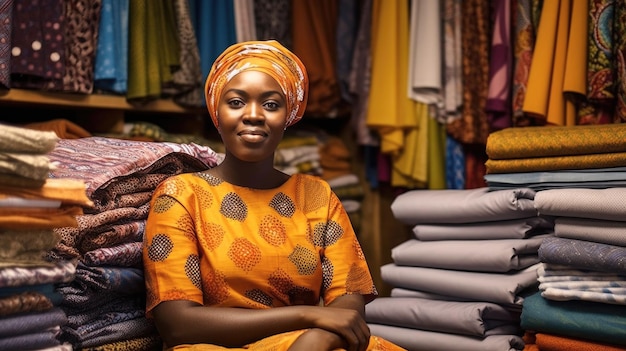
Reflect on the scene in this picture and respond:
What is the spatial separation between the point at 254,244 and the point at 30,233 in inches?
19.9

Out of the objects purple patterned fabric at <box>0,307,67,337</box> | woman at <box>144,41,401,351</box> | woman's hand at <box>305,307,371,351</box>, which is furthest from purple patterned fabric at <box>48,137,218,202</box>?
woman's hand at <box>305,307,371,351</box>

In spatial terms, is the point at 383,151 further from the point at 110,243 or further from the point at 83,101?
the point at 110,243

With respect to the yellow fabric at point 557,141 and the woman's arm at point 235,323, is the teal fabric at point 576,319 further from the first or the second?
the woman's arm at point 235,323

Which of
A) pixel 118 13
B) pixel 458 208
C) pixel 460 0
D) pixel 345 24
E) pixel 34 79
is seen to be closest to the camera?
pixel 458 208

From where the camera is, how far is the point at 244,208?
192 centimetres

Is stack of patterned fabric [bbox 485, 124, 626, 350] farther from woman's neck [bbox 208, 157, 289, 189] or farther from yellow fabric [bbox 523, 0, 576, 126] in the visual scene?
woman's neck [bbox 208, 157, 289, 189]

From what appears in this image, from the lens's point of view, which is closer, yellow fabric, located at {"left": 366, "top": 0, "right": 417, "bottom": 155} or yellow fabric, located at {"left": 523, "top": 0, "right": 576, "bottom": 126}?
yellow fabric, located at {"left": 523, "top": 0, "right": 576, "bottom": 126}

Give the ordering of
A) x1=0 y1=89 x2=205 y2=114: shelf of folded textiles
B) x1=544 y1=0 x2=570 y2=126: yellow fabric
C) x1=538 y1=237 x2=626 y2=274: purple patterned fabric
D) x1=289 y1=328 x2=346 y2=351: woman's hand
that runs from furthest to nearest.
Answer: x1=544 y1=0 x2=570 y2=126: yellow fabric
x1=0 y1=89 x2=205 y2=114: shelf of folded textiles
x1=538 y1=237 x2=626 y2=274: purple patterned fabric
x1=289 y1=328 x2=346 y2=351: woman's hand

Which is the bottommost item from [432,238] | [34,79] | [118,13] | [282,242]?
[432,238]

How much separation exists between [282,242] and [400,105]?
61.6 inches

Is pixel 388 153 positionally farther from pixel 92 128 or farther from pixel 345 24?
pixel 92 128

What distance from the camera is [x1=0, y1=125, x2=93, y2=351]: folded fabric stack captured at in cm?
145

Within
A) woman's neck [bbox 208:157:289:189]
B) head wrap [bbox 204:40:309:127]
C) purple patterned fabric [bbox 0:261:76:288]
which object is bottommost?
purple patterned fabric [bbox 0:261:76:288]

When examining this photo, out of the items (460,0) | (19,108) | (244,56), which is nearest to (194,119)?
(19,108)
